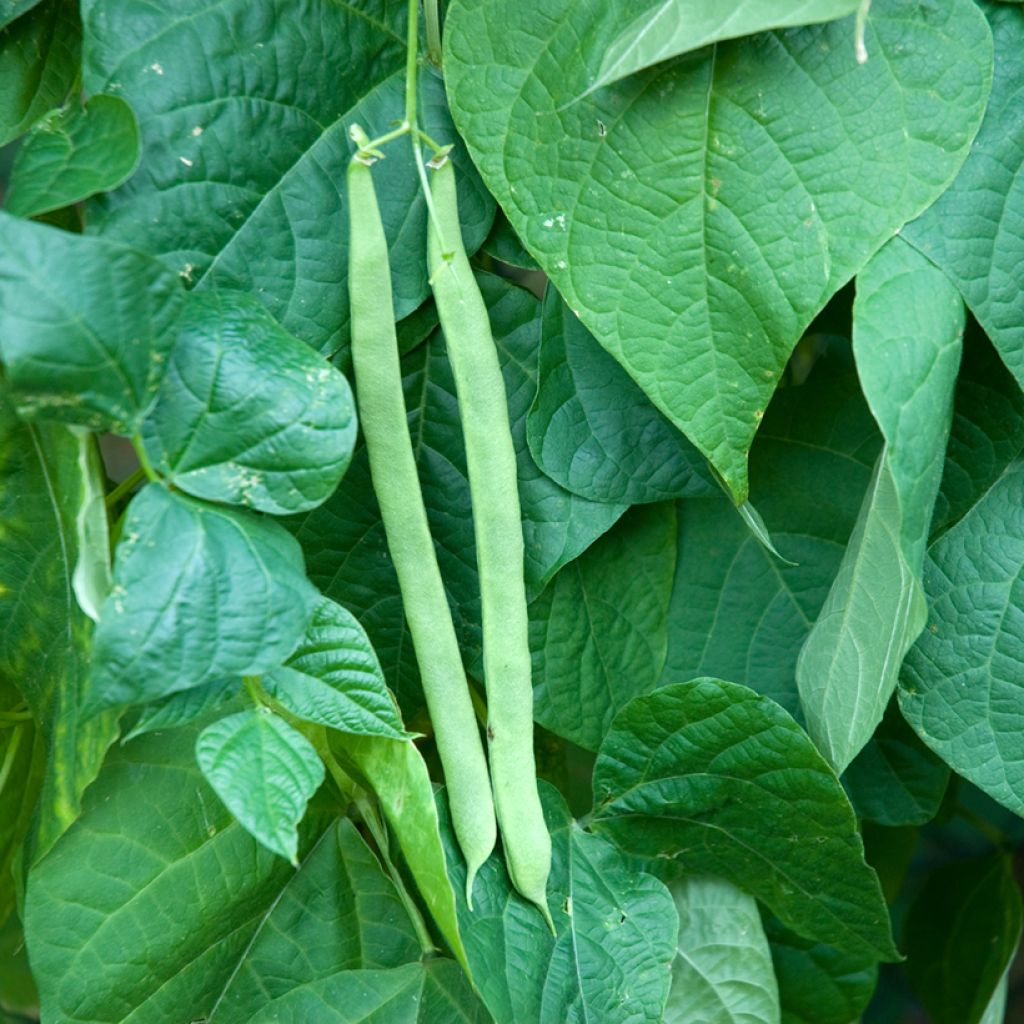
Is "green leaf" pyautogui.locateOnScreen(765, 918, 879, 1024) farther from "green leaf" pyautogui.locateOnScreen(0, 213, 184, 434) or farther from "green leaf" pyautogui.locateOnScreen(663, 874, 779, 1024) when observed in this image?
"green leaf" pyautogui.locateOnScreen(0, 213, 184, 434)

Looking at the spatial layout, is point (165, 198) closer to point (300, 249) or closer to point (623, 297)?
point (300, 249)

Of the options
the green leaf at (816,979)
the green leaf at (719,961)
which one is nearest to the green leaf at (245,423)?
the green leaf at (719,961)

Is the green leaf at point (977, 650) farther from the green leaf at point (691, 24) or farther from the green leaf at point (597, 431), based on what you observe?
the green leaf at point (691, 24)

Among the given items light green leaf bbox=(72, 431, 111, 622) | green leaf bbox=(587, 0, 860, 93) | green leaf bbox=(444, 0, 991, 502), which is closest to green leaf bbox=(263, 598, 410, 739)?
light green leaf bbox=(72, 431, 111, 622)

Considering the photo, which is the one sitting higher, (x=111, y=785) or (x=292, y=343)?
(x=292, y=343)

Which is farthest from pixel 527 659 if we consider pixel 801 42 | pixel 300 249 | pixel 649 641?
pixel 801 42

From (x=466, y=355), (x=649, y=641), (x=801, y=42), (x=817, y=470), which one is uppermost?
(x=801, y=42)

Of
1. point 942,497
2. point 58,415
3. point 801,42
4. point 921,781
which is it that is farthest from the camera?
point 921,781
